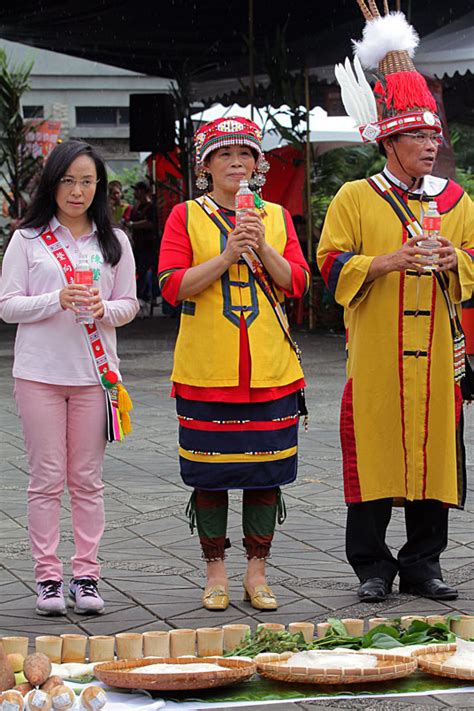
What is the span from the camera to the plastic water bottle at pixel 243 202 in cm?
479

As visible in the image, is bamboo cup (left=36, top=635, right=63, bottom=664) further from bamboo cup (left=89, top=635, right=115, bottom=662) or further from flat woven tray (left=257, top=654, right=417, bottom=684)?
flat woven tray (left=257, top=654, right=417, bottom=684)

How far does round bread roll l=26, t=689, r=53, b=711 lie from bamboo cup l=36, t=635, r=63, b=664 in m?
0.54

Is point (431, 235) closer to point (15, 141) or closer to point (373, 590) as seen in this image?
point (373, 590)

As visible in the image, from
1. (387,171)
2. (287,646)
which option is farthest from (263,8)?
(287,646)

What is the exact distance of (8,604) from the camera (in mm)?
5082

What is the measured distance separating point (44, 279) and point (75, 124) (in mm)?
29789

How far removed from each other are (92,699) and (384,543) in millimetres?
1942

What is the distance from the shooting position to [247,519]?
5.14 meters

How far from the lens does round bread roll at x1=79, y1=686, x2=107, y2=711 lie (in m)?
3.69

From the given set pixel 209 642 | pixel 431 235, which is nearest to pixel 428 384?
pixel 431 235

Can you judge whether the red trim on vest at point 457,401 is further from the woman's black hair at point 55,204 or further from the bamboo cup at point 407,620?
the woman's black hair at point 55,204

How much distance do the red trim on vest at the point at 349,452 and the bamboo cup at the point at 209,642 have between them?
3.91 feet

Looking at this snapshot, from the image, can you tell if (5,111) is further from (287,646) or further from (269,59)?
(287,646)

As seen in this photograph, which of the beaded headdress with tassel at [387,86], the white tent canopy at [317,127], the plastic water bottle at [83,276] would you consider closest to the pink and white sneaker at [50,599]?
the plastic water bottle at [83,276]
